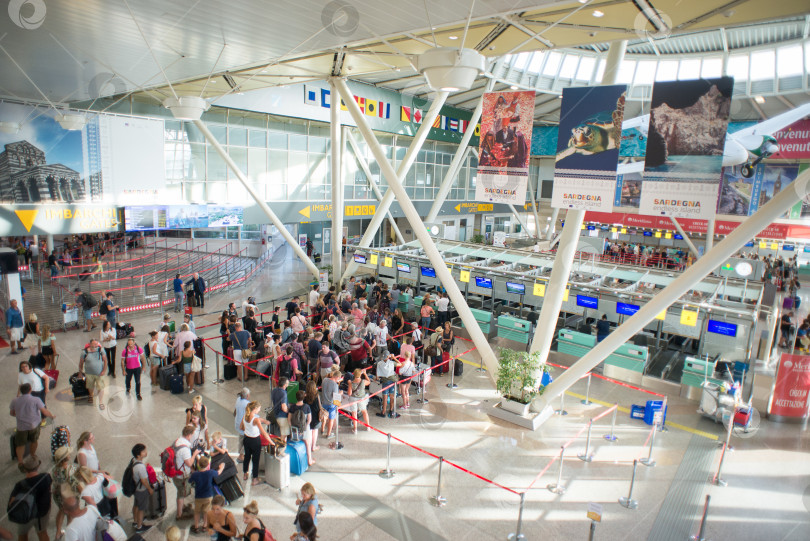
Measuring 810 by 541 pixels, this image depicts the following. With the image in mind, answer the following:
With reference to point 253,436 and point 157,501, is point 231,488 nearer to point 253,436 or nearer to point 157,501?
point 253,436

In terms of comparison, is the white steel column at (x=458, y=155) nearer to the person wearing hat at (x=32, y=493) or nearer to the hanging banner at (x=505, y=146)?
the hanging banner at (x=505, y=146)

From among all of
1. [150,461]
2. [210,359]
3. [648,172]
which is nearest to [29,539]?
[150,461]

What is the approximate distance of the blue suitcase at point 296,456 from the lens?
7.81 meters

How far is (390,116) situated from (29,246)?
2044cm

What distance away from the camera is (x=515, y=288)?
55.1 feet

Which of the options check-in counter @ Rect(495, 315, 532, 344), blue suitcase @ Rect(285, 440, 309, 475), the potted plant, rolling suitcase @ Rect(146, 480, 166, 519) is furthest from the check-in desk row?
rolling suitcase @ Rect(146, 480, 166, 519)

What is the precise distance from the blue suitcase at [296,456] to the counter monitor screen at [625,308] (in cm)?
1066

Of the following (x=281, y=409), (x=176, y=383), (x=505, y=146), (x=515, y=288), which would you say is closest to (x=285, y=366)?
(x=281, y=409)

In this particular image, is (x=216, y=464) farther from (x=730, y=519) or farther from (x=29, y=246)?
(x=29, y=246)

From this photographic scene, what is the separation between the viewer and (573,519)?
23.6 ft

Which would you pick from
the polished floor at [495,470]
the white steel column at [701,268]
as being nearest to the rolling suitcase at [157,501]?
the polished floor at [495,470]

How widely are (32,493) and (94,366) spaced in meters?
4.41

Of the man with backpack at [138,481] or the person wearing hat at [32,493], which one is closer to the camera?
the person wearing hat at [32,493]

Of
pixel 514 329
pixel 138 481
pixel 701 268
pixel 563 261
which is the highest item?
pixel 701 268
